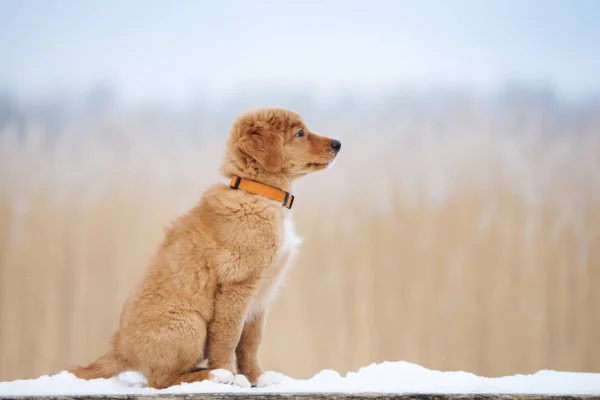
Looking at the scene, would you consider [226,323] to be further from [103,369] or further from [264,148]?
[264,148]

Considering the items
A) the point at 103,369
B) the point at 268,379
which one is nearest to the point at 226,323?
the point at 268,379

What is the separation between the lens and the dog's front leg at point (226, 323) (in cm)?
215

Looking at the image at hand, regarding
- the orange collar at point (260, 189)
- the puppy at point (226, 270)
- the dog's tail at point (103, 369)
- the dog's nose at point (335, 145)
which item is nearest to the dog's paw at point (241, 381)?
the puppy at point (226, 270)

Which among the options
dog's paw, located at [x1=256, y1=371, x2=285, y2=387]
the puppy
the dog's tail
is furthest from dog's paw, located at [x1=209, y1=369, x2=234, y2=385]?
the dog's tail

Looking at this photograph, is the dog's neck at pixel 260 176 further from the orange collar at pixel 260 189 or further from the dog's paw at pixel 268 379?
the dog's paw at pixel 268 379

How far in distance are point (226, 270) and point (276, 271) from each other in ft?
0.71

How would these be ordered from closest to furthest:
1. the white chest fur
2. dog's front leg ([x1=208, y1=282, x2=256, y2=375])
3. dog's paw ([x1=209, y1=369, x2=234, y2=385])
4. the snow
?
the snow
dog's paw ([x1=209, y1=369, x2=234, y2=385])
dog's front leg ([x1=208, y1=282, x2=256, y2=375])
the white chest fur

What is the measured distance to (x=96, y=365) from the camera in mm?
2234

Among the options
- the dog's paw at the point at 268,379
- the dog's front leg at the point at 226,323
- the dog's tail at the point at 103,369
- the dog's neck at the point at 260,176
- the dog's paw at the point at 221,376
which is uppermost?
the dog's neck at the point at 260,176

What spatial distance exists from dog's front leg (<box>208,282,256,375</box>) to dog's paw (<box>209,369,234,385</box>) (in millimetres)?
66

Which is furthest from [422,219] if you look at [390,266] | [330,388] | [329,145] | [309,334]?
[330,388]

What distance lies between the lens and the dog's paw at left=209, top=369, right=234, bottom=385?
2041mm

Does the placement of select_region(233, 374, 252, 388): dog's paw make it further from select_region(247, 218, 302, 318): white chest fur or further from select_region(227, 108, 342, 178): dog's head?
select_region(227, 108, 342, 178): dog's head

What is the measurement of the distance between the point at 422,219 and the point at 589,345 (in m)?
1.14
